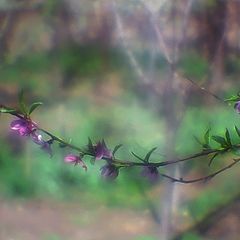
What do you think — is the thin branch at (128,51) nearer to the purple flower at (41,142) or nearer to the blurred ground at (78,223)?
the blurred ground at (78,223)

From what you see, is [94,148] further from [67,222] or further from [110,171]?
[67,222]

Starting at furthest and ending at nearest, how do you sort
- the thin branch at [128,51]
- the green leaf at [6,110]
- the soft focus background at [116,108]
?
the thin branch at [128,51] < the soft focus background at [116,108] < the green leaf at [6,110]

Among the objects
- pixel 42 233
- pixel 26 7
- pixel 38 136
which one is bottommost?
pixel 38 136

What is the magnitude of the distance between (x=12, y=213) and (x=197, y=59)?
4.18ft

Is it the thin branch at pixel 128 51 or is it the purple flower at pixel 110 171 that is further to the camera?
the thin branch at pixel 128 51

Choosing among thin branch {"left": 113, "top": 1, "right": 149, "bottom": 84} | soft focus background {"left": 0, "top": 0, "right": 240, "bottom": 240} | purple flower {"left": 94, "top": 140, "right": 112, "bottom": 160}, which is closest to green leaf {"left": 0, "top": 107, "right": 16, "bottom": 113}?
purple flower {"left": 94, "top": 140, "right": 112, "bottom": 160}

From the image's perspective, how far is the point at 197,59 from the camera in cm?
326

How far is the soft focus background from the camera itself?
3256 mm

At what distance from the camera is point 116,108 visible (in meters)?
3.64

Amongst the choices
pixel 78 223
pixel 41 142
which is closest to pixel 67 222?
pixel 78 223

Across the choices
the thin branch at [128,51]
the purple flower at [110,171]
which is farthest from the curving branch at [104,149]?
the thin branch at [128,51]

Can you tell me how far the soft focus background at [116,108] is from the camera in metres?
3.26

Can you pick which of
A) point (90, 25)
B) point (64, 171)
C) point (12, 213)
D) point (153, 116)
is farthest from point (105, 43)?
point (12, 213)

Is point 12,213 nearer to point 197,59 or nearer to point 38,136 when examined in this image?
point 197,59
